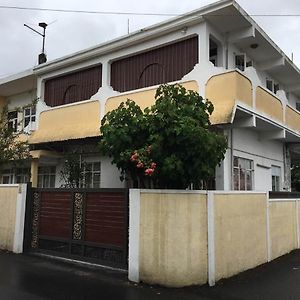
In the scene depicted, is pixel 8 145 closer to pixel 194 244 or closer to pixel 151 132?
pixel 151 132

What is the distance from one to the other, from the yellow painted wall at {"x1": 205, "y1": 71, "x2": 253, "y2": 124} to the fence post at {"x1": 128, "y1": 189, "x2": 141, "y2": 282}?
12.9 ft

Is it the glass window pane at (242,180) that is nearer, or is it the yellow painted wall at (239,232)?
the yellow painted wall at (239,232)

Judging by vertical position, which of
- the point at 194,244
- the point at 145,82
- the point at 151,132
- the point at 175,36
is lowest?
the point at 194,244

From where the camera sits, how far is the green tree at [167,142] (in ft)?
24.9

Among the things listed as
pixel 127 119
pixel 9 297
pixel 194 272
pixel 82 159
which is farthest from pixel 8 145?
pixel 194 272

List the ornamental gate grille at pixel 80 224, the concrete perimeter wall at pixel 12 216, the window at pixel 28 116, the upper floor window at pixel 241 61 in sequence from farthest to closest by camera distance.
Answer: the window at pixel 28 116 → the upper floor window at pixel 241 61 → the concrete perimeter wall at pixel 12 216 → the ornamental gate grille at pixel 80 224

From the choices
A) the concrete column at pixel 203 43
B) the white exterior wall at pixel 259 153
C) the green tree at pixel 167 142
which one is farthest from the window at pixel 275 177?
the green tree at pixel 167 142

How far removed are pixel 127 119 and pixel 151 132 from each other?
781 mm

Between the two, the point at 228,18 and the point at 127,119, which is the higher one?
the point at 228,18

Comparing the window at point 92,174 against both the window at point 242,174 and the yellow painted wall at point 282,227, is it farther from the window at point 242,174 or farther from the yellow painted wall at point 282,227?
the yellow painted wall at point 282,227

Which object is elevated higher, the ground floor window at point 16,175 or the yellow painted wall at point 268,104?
the yellow painted wall at point 268,104

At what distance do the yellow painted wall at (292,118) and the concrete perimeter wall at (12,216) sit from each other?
9773 mm

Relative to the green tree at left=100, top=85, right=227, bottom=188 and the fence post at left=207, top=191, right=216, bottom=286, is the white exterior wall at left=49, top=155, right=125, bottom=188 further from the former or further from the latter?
the fence post at left=207, top=191, right=216, bottom=286

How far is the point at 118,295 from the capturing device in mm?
6887
